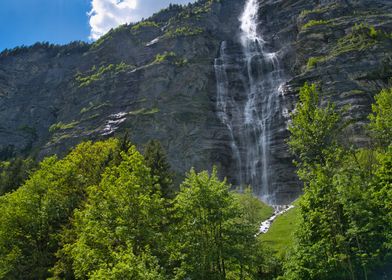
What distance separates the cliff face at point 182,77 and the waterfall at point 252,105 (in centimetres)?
172

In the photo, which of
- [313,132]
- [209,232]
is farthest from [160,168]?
[313,132]

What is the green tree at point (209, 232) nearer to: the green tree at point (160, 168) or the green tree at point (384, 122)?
the green tree at point (160, 168)

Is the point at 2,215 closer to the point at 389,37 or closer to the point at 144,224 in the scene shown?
the point at 144,224

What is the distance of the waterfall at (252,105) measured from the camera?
77875 mm

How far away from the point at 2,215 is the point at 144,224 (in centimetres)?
1861

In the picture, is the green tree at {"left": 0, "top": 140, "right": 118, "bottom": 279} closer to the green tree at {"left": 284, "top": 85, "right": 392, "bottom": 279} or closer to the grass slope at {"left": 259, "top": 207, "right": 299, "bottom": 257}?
the grass slope at {"left": 259, "top": 207, "right": 299, "bottom": 257}

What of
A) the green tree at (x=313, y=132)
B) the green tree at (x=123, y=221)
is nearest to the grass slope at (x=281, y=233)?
the green tree at (x=313, y=132)

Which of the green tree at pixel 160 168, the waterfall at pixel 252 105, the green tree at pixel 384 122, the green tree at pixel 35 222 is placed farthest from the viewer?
the waterfall at pixel 252 105

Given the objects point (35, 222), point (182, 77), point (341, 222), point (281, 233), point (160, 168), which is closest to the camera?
point (341, 222)

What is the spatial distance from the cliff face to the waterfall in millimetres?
1719

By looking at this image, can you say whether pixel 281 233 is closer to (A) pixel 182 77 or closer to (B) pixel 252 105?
(B) pixel 252 105

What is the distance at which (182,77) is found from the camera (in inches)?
4254

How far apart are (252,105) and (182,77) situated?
24.0 metres

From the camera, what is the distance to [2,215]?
35.9 metres
